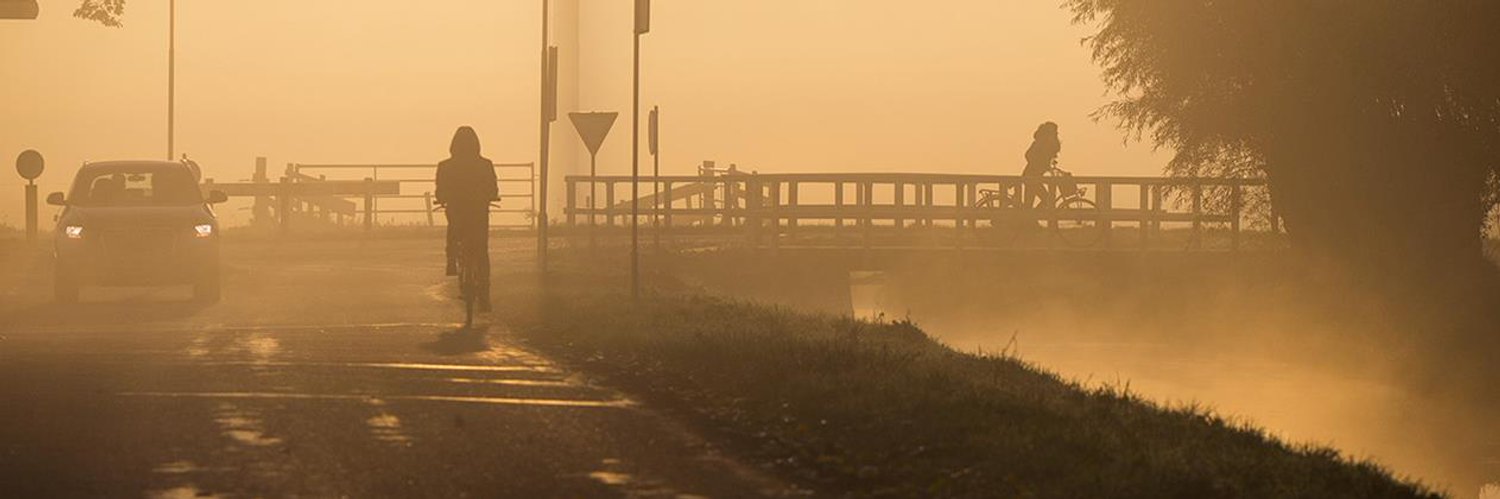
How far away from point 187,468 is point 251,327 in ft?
36.3

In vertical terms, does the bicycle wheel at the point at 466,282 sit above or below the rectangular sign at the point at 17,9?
below

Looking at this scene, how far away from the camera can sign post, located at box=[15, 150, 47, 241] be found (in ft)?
138

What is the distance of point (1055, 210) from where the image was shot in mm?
39594

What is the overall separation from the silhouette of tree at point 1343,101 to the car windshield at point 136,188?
15.5m

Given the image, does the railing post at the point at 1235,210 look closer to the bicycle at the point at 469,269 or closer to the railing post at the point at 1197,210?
the railing post at the point at 1197,210

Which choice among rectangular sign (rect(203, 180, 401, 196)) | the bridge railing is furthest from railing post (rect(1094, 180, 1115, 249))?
rectangular sign (rect(203, 180, 401, 196))

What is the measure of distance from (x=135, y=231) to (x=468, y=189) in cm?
529

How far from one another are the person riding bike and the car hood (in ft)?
15.8

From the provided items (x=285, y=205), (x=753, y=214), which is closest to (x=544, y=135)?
(x=753, y=214)

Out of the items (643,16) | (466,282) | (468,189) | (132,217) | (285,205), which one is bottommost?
(466,282)

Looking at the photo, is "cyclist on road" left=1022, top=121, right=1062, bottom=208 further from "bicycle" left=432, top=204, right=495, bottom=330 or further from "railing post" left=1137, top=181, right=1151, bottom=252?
"bicycle" left=432, top=204, right=495, bottom=330

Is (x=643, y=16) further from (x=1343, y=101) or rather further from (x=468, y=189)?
(x=1343, y=101)

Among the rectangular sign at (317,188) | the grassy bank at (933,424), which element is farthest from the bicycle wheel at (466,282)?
the rectangular sign at (317,188)

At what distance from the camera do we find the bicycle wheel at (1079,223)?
129ft
